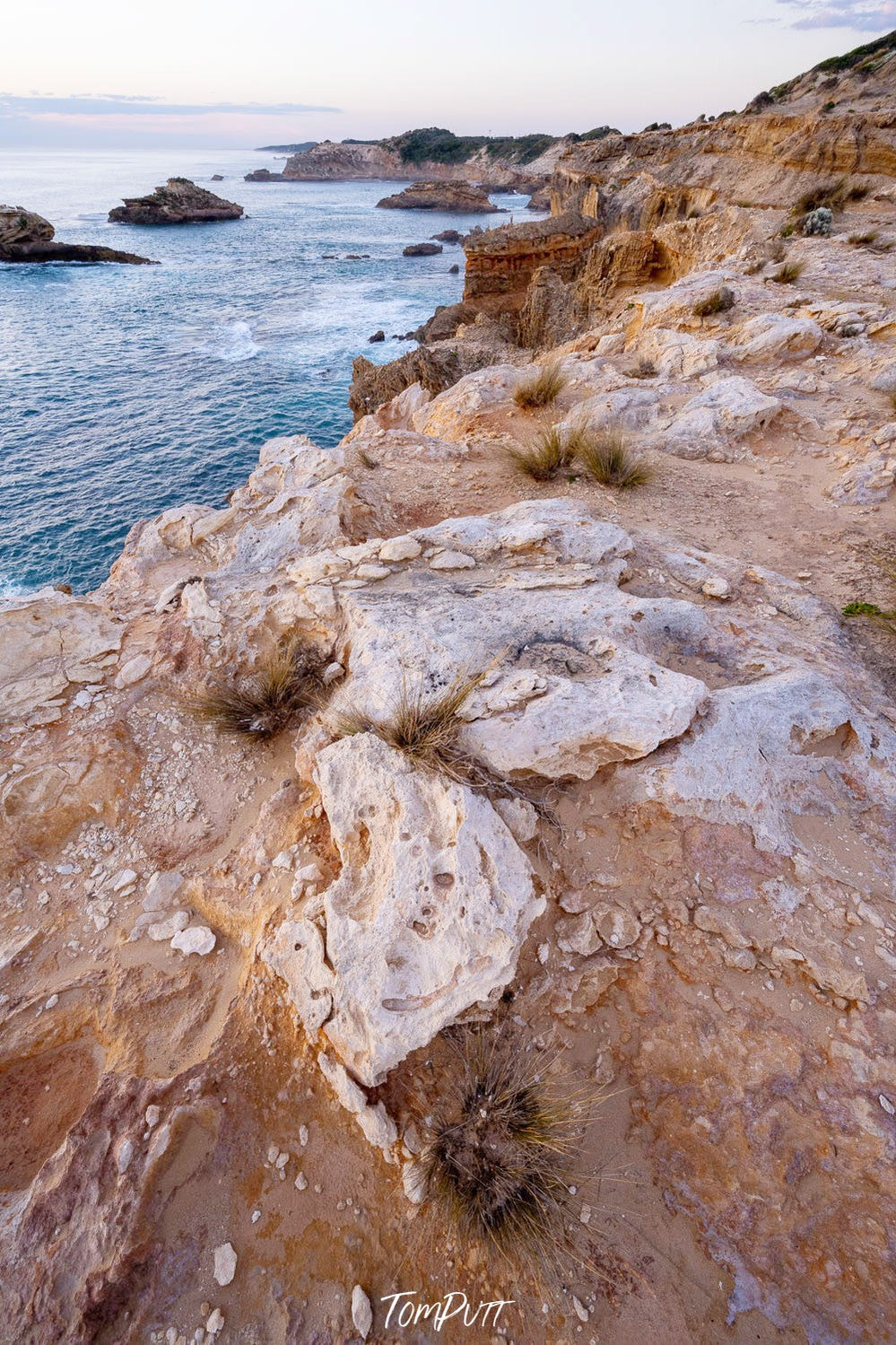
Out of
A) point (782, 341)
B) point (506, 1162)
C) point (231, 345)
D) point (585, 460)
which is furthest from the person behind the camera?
point (231, 345)

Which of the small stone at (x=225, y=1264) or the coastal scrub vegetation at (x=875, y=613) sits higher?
the coastal scrub vegetation at (x=875, y=613)

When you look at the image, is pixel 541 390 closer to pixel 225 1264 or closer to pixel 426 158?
pixel 225 1264

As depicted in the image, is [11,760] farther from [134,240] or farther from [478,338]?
[134,240]

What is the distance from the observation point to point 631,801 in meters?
2.77

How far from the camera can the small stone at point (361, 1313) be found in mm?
1842

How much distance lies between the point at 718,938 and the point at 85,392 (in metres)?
23.4

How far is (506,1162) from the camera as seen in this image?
201 cm

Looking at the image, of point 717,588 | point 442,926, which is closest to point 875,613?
point 717,588

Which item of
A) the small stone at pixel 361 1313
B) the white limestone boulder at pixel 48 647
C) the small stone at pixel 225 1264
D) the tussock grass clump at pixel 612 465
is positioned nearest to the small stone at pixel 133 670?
the white limestone boulder at pixel 48 647

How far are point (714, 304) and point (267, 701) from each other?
9855 millimetres

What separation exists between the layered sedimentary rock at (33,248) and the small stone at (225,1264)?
5173cm

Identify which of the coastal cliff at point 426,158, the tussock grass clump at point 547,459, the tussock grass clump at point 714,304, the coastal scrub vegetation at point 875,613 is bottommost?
the coastal scrub vegetation at point 875,613

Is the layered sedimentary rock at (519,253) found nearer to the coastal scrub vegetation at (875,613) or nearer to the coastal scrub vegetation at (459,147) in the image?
the coastal scrub vegetation at (875,613)

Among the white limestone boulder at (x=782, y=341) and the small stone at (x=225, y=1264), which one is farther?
the white limestone boulder at (x=782, y=341)
